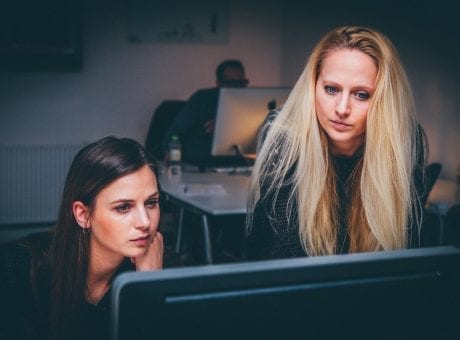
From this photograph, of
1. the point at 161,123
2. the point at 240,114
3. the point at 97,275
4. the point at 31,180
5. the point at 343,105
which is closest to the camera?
the point at 343,105

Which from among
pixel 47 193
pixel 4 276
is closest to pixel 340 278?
pixel 4 276

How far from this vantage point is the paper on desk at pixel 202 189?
3.40 metres

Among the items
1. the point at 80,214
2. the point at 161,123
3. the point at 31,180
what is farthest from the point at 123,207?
the point at 31,180

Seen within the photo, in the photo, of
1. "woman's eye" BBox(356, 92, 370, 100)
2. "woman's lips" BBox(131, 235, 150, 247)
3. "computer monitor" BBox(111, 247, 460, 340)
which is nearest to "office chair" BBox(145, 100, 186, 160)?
"woman's lips" BBox(131, 235, 150, 247)

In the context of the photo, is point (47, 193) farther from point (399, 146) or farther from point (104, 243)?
point (399, 146)

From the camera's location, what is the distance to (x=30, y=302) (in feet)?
4.77

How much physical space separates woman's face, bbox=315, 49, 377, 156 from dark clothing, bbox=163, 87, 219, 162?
2456 mm

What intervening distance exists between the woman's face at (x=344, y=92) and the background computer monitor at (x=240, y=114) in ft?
7.15

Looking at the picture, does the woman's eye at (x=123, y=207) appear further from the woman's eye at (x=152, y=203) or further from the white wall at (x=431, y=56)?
the white wall at (x=431, y=56)

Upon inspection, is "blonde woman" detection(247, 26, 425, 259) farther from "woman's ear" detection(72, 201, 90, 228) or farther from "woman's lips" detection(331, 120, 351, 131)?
"woman's ear" detection(72, 201, 90, 228)

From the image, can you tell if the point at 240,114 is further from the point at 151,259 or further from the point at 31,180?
the point at 31,180

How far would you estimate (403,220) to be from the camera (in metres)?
1.36

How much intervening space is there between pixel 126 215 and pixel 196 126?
8.45 feet

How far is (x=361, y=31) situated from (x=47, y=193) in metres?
4.71
